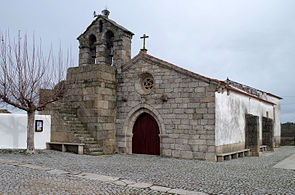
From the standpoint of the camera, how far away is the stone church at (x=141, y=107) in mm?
10258

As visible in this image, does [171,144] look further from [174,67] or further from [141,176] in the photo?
[141,176]

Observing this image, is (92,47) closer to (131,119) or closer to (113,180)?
(131,119)

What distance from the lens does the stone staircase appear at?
10812mm

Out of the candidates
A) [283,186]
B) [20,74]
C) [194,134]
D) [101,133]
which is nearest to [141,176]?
[283,186]

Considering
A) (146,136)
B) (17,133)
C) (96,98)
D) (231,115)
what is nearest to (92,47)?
(96,98)

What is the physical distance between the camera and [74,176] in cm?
644

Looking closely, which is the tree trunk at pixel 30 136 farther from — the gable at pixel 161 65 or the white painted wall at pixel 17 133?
the gable at pixel 161 65

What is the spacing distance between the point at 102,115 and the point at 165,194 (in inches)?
271

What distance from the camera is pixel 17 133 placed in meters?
11.6

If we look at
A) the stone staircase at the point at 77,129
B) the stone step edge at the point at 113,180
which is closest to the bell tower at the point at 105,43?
the stone staircase at the point at 77,129

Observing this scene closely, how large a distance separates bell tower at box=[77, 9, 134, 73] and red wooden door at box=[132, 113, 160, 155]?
251 centimetres

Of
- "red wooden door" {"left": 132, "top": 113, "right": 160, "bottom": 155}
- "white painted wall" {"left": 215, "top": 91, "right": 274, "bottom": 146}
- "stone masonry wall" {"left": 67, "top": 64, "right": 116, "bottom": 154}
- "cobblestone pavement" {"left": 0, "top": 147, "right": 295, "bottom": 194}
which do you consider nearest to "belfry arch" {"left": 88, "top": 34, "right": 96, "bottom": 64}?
"stone masonry wall" {"left": 67, "top": 64, "right": 116, "bottom": 154}

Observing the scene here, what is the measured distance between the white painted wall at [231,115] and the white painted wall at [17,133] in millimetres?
7116

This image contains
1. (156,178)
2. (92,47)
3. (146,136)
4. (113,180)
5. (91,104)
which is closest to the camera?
(113,180)
